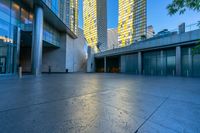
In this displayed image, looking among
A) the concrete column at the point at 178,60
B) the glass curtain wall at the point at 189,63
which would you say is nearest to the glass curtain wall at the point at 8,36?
the concrete column at the point at 178,60

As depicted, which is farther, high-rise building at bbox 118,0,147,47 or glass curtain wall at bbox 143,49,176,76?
high-rise building at bbox 118,0,147,47

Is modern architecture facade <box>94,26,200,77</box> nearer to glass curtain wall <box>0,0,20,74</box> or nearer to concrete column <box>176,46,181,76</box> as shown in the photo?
concrete column <box>176,46,181,76</box>

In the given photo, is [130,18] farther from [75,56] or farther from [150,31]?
[75,56]

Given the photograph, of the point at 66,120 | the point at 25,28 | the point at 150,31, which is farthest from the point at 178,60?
the point at 25,28

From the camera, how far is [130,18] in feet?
138

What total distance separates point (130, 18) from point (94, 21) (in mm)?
39619

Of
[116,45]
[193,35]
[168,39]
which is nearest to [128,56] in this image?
[116,45]

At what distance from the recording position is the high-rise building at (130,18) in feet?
118

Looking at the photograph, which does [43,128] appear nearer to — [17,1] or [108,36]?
[17,1]

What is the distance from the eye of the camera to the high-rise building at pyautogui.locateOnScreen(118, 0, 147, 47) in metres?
36.0

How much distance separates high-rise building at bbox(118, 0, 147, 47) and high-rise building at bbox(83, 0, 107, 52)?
26110mm

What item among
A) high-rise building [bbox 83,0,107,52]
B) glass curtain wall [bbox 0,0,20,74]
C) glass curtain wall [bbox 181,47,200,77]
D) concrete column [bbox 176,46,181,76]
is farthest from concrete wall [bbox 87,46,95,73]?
high-rise building [bbox 83,0,107,52]

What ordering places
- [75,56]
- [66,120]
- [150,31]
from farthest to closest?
[75,56]
[150,31]
[66,120]

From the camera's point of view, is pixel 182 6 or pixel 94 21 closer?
pixel 182 6
